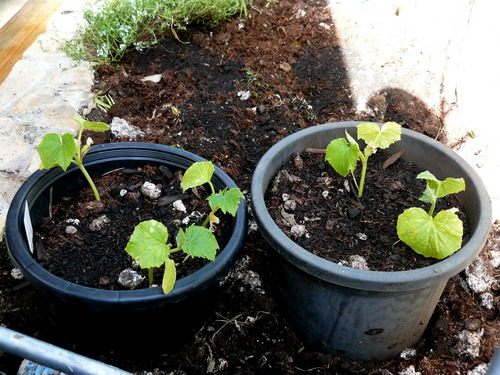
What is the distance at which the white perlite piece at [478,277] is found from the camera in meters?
1.94

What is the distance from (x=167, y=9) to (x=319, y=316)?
1.92 meters

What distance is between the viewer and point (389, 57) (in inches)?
109

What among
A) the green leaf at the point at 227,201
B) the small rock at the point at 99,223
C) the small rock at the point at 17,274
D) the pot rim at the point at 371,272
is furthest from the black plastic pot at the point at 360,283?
the small rock at the point at 17,274

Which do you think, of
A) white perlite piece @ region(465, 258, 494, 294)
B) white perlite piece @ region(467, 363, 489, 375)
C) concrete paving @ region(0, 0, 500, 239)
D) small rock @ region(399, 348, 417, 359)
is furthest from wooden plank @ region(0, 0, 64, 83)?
white perlite piece @ region(467, 363, 489, 375)

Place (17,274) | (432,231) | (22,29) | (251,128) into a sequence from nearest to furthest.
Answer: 1. (432,231)
2. (17,274)
3. (251,128)
4. (22,29)

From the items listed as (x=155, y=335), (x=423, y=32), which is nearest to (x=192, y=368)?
(x=155, y=335)

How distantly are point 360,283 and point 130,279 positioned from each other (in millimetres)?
696

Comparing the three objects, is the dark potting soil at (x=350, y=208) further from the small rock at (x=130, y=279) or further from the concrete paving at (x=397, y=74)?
the concrete paving at (x=397, y=74)

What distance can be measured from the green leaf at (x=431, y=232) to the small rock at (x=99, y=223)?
3.18 feet

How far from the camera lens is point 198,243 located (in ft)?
4.78

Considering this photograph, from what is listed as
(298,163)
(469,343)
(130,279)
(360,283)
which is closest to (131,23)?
(298,163)

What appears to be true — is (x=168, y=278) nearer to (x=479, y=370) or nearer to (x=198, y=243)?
(x=198, y=243)

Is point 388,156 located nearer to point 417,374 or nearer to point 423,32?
point 417,374

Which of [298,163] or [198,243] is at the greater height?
[198,243]
